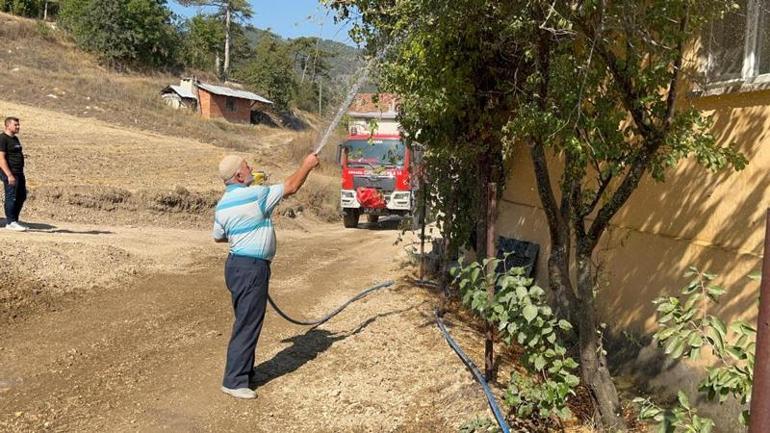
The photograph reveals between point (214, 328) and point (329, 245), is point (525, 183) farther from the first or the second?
point (329, 245)

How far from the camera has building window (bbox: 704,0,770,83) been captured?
15.4ft

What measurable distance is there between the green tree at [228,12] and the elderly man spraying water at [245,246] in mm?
63140

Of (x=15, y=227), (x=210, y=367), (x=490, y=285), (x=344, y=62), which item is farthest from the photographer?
(x=15, y=227)

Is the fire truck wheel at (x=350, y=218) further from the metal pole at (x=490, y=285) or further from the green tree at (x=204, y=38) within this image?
the green tree at (x=204, y=38)

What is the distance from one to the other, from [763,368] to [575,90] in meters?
2.83

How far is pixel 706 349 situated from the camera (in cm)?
481

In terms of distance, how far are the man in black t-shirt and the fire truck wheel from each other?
32.2ft

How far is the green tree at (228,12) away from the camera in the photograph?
65.9 metres

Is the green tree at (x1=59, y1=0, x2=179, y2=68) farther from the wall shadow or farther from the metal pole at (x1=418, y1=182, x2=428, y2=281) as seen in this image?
the wall shadow

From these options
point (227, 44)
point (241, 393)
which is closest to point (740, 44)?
point (241, 393)

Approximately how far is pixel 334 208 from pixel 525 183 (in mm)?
13893

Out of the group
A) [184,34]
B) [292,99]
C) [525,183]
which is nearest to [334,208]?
[525,183]

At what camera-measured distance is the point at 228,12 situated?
2721 inches

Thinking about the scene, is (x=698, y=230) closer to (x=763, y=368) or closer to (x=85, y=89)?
(x=763, y=368)
